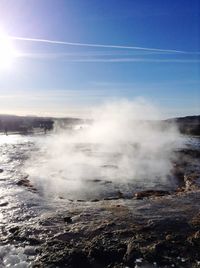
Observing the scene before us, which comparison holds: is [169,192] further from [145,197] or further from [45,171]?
[45,171]

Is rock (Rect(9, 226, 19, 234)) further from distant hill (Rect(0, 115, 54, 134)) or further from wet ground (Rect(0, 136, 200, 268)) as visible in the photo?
distant hill (Rect(0, 115, 54, 134))

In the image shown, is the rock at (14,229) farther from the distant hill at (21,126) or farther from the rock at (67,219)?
the distant hill at (21,126)

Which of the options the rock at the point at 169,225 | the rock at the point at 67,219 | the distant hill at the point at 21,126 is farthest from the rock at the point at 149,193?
the distant hill at the point at 21,126

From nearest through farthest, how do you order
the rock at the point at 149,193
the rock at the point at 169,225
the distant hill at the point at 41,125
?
the rock at the point at 169,225, the rock at the point at 149,193, the distant hill at the point at 41,125

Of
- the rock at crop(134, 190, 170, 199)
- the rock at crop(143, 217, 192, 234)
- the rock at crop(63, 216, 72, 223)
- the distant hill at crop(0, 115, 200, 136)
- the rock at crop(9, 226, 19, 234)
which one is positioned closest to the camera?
the rock at crop(9, 226, 19, 234)

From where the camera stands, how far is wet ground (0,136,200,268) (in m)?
9.30

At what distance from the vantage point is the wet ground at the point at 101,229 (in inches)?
366

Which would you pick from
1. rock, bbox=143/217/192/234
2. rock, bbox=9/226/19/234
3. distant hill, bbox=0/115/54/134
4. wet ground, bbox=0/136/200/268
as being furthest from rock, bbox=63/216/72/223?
distant hill, bbox=0/115/54/134

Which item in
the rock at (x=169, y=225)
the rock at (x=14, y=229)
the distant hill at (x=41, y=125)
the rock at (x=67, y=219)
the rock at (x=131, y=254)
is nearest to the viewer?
the rock at (x=131, y=254)

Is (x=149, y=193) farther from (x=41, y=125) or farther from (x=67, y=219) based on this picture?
(x=41, y=125)

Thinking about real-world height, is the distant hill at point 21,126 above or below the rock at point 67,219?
above

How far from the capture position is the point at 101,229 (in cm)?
1127

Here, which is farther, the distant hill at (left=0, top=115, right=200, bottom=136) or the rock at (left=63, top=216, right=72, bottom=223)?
the distant hill at (left=0, top=115, right=200, bottom=136)

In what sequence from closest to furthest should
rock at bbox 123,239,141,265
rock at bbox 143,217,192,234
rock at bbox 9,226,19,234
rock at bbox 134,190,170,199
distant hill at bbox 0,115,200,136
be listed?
rock at bbox 123,239,141,265, rock at bbox 9,226,19,234, rock at bbox 143,217,192,234, rock at bbox 134,190,170,199, distant hill at bbox 0,115,200,136
